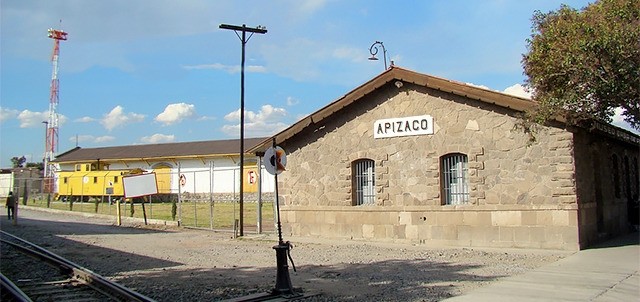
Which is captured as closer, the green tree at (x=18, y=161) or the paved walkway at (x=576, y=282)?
the paved walkway at (x=576, y=282)

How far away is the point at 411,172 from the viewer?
629 inches

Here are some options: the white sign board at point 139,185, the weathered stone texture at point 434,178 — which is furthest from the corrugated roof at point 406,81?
the white sign board at point 139,185

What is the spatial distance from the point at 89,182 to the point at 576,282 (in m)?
43.5

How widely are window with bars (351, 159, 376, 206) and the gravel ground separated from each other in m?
1.44

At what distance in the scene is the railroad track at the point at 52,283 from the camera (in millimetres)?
8484

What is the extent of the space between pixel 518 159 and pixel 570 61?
4.52m

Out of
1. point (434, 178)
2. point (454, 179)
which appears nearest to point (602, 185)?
point (454, 179)

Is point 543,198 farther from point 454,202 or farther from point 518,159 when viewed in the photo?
point 454,202

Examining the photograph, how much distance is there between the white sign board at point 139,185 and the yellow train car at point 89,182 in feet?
64.0

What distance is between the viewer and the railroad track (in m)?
8.48

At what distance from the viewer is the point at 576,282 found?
9.27 meters

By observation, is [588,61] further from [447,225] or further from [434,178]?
[447,225]

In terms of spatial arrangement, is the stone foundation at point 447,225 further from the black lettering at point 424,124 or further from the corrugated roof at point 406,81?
the corrugated roof at point 406,81

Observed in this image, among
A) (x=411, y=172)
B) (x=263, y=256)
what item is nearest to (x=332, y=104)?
(x=411, y=172)
